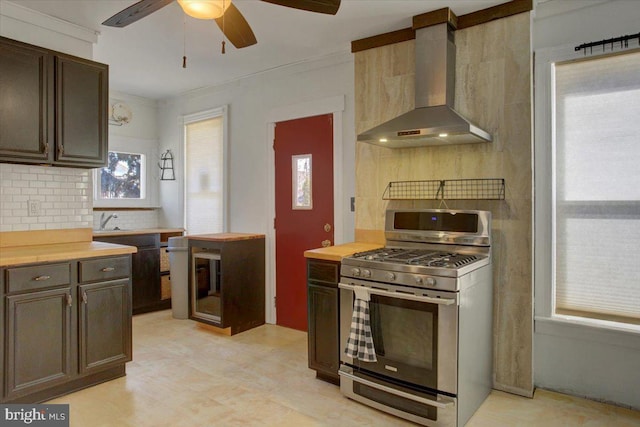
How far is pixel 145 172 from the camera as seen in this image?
5.35 m

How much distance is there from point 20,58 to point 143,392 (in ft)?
7.92

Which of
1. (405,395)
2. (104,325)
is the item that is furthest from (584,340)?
(104,325)

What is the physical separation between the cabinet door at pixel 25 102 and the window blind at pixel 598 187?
357 cm

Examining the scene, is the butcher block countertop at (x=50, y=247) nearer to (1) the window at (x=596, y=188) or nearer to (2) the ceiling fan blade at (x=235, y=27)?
(2) the ceiling fan blade at (x=235, y=27)

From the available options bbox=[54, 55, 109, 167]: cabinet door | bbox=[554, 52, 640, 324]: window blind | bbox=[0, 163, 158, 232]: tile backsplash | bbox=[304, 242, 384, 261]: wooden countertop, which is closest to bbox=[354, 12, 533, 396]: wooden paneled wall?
bbox=[554, 52, 640, 324]: window blind

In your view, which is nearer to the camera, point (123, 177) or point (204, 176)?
point (204, 176)

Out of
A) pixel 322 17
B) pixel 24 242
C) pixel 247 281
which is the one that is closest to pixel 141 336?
pixel 247 281

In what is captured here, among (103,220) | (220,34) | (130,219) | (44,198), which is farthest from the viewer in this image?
(130,219)

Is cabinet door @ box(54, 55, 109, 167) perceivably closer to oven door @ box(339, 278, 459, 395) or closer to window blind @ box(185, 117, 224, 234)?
window blind @ box(185, 117, 224, 234)

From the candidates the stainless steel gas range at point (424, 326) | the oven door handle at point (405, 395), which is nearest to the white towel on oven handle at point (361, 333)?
the stainless steel gas range at point (424, 326)

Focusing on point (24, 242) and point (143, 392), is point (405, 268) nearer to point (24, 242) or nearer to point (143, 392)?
point (143, 392)

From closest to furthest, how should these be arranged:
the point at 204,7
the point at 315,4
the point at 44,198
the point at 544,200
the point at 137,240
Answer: the point at 204,7 < the point at 315,4 < the point at 544,200 < the point at 44,198 < the point at 137,240

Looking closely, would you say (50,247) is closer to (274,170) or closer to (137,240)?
(137,240)

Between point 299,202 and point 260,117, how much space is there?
108cm
